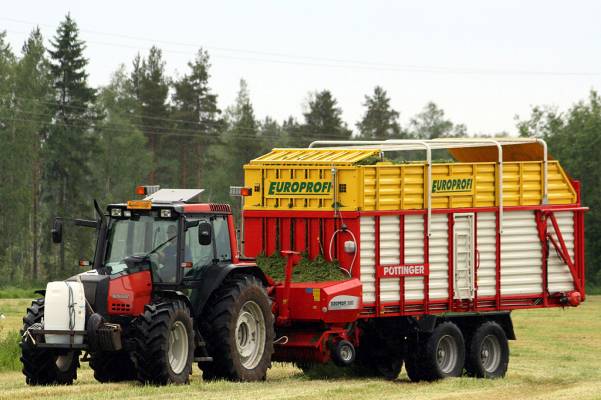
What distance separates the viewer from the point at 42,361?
1558 cm

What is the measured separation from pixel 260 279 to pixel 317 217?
1556mm

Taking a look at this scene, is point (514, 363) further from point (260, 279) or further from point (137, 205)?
point (137, 205)

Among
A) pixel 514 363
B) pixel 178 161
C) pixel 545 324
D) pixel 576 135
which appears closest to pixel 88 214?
pixel 178 161

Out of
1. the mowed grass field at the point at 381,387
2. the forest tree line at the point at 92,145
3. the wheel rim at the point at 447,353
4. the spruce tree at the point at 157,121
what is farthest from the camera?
the spruce tree at the point at 157,121

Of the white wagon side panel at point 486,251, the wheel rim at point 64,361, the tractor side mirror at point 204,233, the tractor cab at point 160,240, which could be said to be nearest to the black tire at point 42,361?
the wheel rim at point 64,361

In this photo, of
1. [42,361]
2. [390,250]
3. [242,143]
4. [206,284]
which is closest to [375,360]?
[390,250]

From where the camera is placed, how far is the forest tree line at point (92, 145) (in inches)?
2509

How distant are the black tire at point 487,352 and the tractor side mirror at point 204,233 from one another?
17.9 feet

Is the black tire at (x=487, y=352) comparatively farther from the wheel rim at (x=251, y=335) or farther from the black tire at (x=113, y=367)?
the black tire at (x=113, y=367)

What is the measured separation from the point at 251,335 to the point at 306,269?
1.73m

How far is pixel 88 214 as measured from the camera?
214 feet

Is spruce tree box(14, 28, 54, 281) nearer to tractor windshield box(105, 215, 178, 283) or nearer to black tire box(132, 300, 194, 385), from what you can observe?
tractor windshield box(105, 215, 178, 283)

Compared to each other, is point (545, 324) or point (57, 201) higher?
point (57, 201)

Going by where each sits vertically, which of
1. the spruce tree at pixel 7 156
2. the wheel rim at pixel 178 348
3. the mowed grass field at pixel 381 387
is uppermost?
the spruce tree at pixel 7 156
